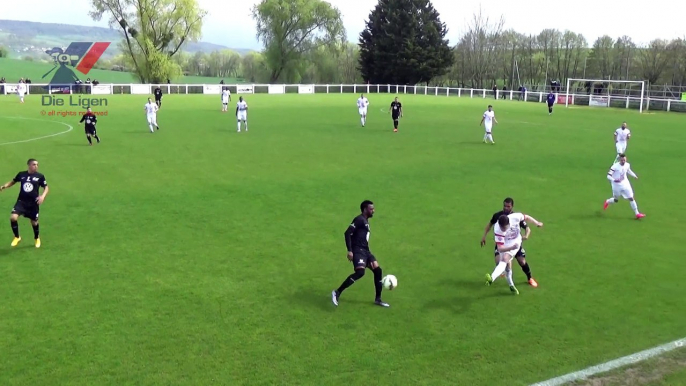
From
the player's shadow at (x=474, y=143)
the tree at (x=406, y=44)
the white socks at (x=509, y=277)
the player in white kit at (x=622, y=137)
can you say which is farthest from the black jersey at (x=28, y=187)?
the tree at (x=406, y=44)

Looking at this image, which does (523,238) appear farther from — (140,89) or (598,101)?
(140,89)

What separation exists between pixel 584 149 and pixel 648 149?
3.40 m

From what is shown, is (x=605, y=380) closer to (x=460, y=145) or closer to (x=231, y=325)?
(x=231, y=325)

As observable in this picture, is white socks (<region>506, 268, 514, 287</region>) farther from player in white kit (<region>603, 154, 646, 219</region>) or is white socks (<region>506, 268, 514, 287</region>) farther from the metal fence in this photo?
the metal fence

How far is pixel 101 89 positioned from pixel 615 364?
6328cm

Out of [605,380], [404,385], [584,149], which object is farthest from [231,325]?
[584,149]

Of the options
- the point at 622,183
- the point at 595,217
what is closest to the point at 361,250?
the point at 595,217

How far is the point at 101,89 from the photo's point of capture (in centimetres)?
6216

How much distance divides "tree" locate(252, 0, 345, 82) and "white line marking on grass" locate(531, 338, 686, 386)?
8689cm

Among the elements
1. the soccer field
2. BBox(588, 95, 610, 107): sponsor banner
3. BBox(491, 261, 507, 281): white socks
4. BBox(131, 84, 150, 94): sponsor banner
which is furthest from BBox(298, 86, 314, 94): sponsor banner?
BBox(491, 261, 507, 281): white socks

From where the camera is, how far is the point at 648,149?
28.4 metres

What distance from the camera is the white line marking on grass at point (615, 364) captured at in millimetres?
7434

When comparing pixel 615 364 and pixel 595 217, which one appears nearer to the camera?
pixel 615 364
